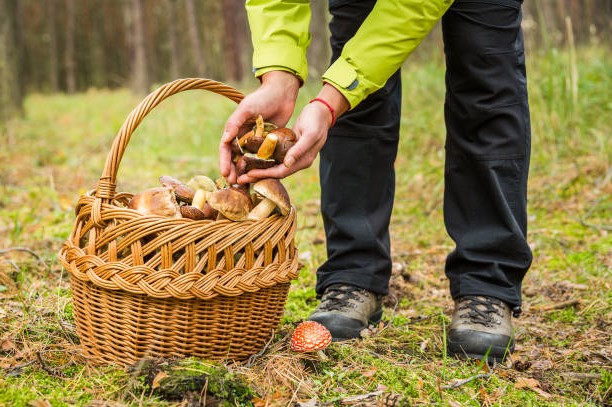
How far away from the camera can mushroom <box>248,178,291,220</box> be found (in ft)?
4.92

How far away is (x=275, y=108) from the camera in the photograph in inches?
64.6

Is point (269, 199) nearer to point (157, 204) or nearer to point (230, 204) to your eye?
point (230, 204)

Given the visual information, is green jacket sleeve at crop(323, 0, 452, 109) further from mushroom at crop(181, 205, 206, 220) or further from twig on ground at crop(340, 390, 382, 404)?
twig on ground at crop(340, 390, 382, 404)

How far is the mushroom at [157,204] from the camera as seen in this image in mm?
1483

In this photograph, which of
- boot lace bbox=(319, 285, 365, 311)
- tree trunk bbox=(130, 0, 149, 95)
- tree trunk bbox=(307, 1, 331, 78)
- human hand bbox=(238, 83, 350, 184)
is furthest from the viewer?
tree trunk bbox=(130, 0, 149, 95)

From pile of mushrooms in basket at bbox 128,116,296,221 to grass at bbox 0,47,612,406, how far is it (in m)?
0.37

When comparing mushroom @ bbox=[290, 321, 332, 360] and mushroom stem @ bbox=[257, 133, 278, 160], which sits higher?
mushroom stem @ bbox=[257, 133, 278, 160]

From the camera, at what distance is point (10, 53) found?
7.17m

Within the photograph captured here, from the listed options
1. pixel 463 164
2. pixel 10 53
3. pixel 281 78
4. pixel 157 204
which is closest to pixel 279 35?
pixel 281 78

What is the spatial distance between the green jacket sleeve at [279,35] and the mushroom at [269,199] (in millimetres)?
344

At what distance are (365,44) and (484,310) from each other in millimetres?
877

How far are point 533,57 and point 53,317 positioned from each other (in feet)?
11.6

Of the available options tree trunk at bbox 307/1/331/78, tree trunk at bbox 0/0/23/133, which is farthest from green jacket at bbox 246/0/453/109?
tree trunk at bbox 0/0/23/133

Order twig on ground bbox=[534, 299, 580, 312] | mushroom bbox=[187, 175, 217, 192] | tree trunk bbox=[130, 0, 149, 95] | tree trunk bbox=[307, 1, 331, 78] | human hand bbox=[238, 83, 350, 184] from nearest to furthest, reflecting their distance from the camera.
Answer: human hand bbox=[238, 83, 350, 184]
mushroom bbox=[187, 175, 217, 192]
twig on ground bbox=[534, 299, 580, 312]
tree trunk bbox=[307, 1, 331, 78]
tree trunk bbox=[130, 0, 149, 95]
